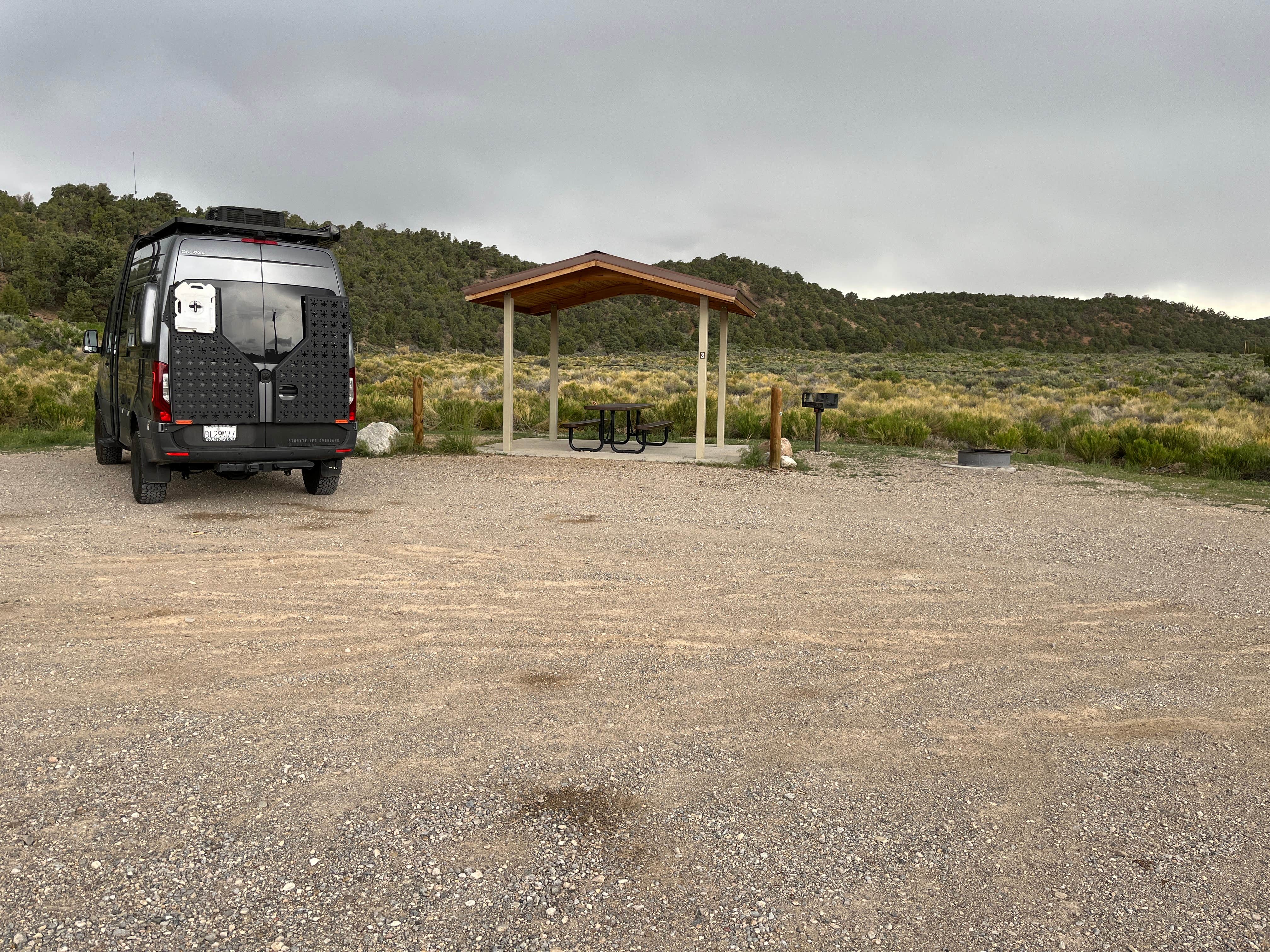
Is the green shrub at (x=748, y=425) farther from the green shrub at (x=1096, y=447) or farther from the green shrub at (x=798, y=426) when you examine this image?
the green shrub at (x=1096, y=447)

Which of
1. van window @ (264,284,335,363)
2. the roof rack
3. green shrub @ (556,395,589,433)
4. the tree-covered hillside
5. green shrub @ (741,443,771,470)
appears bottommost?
green shrub @ (741,443,771,470)

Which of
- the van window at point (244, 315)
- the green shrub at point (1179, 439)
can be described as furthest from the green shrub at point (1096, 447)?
the van window at point (244, 315)

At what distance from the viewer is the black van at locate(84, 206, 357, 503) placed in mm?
7910

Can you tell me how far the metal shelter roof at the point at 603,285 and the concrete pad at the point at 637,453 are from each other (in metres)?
2.12

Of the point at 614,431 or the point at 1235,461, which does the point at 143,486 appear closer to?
the point at 614,431

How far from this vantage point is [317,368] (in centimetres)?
842

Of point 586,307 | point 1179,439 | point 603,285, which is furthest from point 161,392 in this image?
point 586,307

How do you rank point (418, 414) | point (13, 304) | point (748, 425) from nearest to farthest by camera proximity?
point (418, 414) < point (748, 425) < point (13, 304)

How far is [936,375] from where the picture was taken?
3775 centimetres

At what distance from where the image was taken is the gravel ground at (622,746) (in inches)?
100

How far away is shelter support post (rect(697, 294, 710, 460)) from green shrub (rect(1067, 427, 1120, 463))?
5816 mm

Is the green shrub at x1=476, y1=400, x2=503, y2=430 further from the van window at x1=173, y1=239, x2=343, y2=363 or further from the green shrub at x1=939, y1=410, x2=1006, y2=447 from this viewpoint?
the van window at x1=173, y1=239, x2=343, y2=363

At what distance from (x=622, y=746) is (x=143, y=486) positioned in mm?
6641

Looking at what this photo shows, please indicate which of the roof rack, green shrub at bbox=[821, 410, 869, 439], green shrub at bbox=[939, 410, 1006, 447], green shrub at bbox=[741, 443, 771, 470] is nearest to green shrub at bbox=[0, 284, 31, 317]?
green shrub at bbox=[821, 410, 869, 439]
